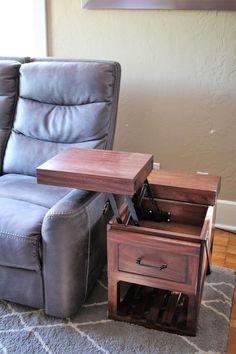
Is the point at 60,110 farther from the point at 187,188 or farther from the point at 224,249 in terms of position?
the point at 224,249

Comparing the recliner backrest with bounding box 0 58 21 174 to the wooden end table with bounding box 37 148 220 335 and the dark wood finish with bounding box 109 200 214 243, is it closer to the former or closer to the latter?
the wooden end table with bounding box 37 148 220 335

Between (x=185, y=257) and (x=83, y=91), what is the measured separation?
956 millimetres

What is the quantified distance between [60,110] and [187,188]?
757mm

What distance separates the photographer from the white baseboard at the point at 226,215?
2.31m

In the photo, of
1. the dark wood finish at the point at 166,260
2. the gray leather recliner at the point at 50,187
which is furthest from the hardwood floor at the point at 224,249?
the gray leather recliner at the point at 50,187

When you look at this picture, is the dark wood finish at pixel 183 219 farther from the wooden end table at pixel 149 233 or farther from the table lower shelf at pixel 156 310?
the table lower shelf at pixel 156 310

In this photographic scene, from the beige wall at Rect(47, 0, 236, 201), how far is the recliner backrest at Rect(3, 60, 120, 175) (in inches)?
14.3

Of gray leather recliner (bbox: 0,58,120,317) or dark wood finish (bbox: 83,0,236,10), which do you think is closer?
gray leather recliner (bbox: 0,58,120,317)

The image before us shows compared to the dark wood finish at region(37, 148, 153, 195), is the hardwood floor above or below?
below

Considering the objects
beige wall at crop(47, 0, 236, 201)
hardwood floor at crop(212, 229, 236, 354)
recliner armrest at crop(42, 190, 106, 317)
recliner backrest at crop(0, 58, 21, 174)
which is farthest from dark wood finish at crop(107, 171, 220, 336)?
recliner backrest at crop(0, 58, 21, 174)

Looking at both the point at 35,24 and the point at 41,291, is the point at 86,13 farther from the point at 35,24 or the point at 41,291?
the point at 41,291

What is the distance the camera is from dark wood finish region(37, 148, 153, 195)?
1354 mm

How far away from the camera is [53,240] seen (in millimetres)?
1444

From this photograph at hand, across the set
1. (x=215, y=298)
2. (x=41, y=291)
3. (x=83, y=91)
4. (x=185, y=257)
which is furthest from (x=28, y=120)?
(x=215, y=298)
